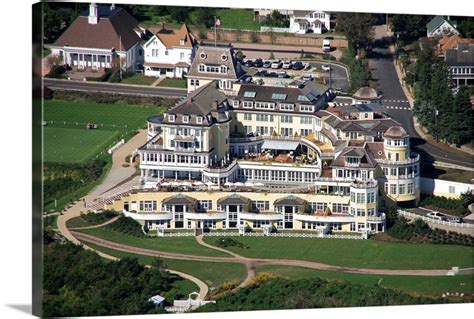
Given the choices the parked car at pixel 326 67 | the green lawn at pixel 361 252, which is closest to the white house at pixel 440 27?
the parked car at pixel 326 67

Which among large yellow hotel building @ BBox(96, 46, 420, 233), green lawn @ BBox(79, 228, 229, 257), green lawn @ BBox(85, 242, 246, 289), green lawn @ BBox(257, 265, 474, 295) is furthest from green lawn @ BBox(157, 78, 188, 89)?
green lawn @ BBox(257, 265, 474, 295)

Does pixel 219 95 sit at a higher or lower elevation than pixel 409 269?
higher

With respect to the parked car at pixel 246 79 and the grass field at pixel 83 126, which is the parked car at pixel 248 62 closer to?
the parked car at pixel 246 79

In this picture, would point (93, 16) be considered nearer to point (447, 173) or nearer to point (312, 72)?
point (312, 72)

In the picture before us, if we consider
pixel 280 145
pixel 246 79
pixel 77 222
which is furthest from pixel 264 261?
pixel 246 79

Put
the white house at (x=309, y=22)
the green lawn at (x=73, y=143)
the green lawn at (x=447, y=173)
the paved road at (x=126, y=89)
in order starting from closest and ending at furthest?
1. the green lawn at (x=73, y=143)
2. the green lawn at (x=447, y=173)
3. the white house at (x=309, y=22)
4. the paved road at (x=126, y=89)

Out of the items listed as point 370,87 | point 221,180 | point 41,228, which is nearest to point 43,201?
point 41,228

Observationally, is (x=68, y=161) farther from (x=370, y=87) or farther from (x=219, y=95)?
(x=370, y=87)
